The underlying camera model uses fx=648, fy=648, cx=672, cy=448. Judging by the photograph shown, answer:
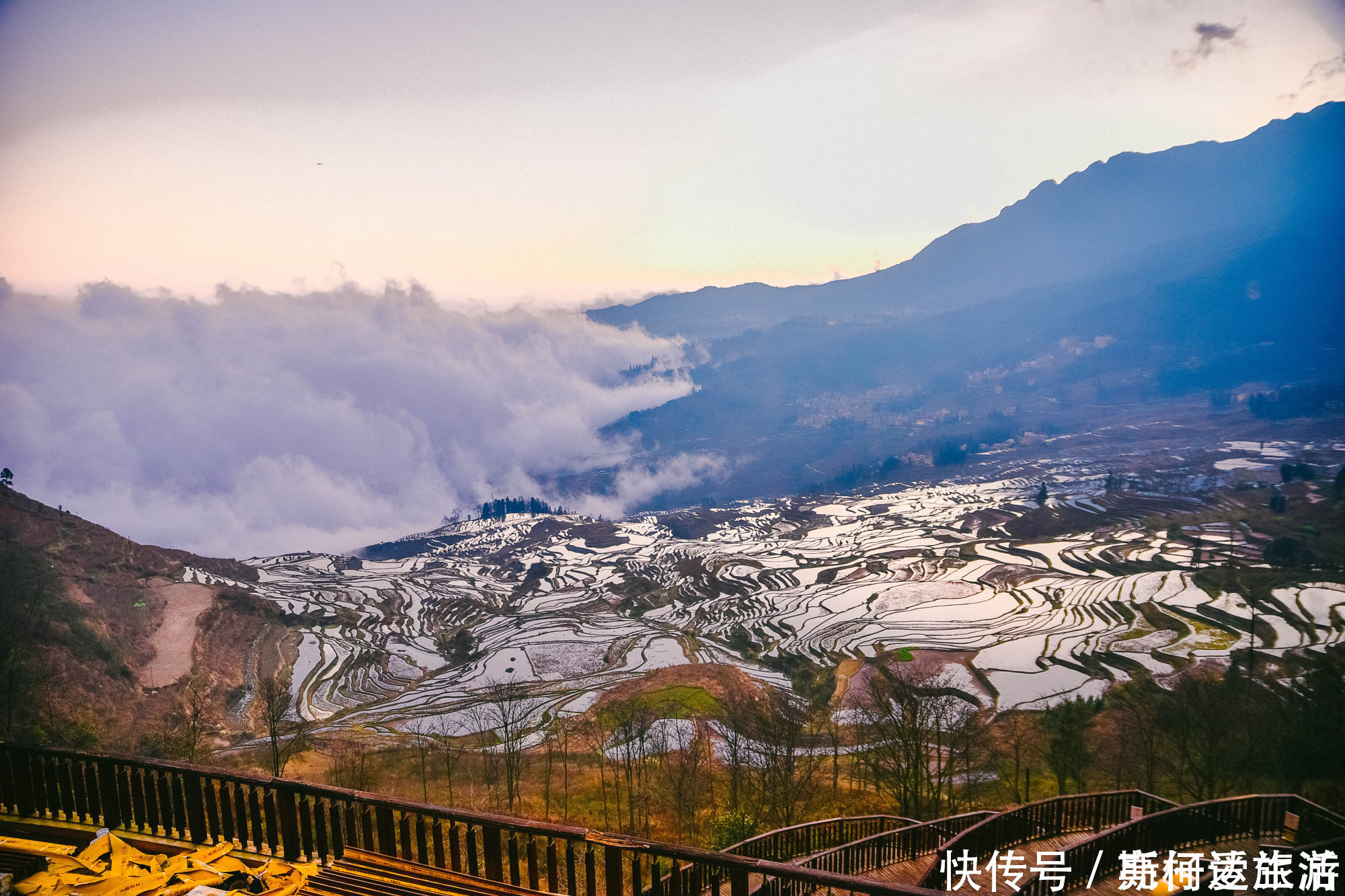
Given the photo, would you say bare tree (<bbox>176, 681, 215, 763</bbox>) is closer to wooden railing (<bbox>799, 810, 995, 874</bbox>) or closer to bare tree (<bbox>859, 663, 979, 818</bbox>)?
bare tree (<bbox>859, 663, 979, 818</bbox>)

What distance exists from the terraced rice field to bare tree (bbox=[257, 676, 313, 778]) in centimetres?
250

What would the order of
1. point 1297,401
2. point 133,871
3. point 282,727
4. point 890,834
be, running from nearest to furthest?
point 133,871 < point 890,834 < point 282,727 < point 1297,401

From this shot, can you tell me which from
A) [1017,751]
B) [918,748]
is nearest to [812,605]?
[1017,751]

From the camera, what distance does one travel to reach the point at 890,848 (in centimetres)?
1273

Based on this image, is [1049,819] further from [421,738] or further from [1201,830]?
[421,738]

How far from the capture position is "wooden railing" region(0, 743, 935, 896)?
18.6ft

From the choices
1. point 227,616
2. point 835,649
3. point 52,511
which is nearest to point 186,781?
point 835,649

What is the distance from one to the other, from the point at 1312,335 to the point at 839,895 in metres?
236

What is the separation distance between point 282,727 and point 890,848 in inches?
1965

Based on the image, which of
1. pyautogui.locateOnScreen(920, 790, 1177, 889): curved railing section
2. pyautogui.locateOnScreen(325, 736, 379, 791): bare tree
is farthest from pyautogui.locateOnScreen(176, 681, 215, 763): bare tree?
pyautogui.locateOnScreen(920, 790, 1177, 889): curved railing section

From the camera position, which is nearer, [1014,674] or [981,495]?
[1014,674]

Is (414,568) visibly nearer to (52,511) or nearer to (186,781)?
(52,511)

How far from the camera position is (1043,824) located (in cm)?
1303

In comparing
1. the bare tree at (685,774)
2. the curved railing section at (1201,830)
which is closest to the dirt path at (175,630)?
the bare tree at (685,774)
